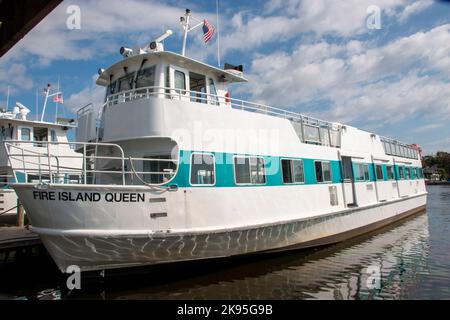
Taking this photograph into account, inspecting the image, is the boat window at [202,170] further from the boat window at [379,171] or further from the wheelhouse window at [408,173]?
the wheelhouse window at [408,173]

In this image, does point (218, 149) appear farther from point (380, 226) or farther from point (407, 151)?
→ point (407, 151)

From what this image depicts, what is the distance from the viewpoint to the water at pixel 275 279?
23.5 ft

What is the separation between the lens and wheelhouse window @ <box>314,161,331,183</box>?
35.2 ft

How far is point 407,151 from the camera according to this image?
2038cm

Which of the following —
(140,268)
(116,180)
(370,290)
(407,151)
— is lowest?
(370,290)

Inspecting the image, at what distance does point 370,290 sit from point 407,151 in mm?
15517

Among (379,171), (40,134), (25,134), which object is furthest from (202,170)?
(40,134)

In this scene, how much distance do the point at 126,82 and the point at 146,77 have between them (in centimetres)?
88

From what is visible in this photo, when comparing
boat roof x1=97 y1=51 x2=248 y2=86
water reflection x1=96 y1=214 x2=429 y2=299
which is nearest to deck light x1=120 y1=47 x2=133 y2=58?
boat roof x1=97 y1=51 x2=248 y2=86

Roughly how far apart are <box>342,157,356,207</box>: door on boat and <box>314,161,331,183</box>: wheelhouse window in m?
1.01

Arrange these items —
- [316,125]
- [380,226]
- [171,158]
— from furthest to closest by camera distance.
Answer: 1. [380,226]
2. [316,125]
3. [171,158]

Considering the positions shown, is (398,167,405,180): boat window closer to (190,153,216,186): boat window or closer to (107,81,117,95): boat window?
(190,153,216,186): boat window
